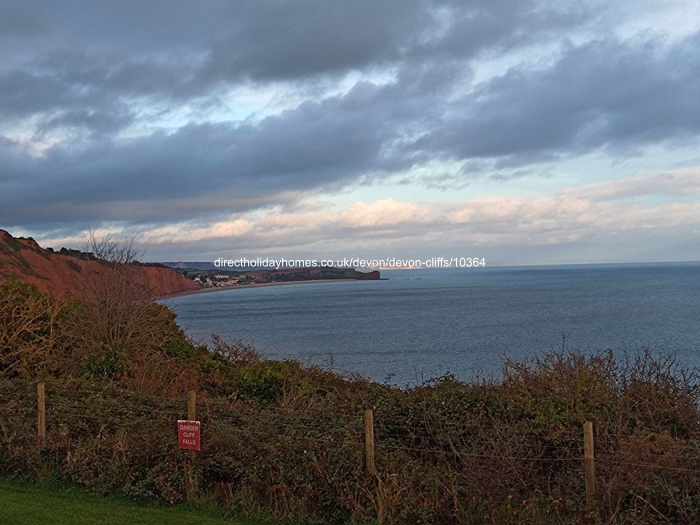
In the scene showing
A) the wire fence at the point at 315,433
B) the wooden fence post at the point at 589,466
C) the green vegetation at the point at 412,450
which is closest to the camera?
the wooden fence post at the point at 589,466

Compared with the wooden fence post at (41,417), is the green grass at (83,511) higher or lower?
lower

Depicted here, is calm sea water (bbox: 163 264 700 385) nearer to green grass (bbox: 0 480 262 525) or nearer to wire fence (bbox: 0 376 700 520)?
wire fence (bbox: 0 376 700 520)

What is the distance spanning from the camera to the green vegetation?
29.9 feet

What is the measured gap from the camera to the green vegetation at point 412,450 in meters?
9.11

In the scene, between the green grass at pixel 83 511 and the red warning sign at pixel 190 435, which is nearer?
the green grass at pixel 83 511

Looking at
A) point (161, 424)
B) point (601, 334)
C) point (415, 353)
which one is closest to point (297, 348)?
point (415, 353)

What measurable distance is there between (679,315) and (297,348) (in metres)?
37.5

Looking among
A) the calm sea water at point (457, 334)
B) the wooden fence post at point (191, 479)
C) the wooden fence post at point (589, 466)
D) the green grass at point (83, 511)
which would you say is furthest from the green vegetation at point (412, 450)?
the calm sea water at point (457, 334)

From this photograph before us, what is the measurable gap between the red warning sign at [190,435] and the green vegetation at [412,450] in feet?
0.94

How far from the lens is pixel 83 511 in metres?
9.98

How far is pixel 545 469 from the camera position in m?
10.5

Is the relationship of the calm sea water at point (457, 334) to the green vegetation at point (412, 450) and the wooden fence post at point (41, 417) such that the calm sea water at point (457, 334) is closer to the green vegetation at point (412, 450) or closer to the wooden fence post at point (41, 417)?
the green vegetation at point (412, 450)

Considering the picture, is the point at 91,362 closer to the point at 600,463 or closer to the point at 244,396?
the point at 244,396

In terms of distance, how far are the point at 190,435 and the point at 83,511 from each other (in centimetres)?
164
